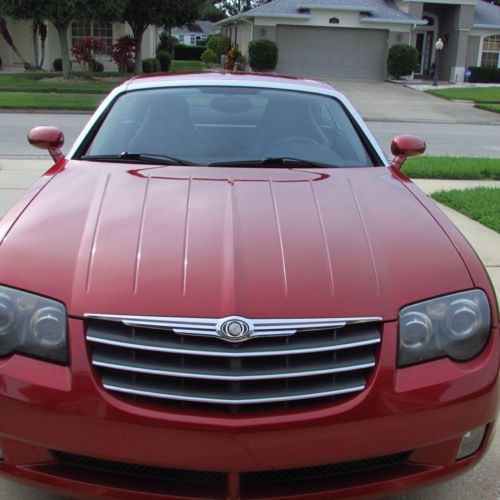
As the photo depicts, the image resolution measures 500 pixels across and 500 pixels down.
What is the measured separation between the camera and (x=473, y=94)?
25.7 metres

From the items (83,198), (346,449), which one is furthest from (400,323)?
(83,198)

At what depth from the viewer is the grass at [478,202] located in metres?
6.57

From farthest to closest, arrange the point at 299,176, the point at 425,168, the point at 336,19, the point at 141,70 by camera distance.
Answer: the point at 336,19 < the point at 141,70 < the point at 425,168 < the point at 299,176

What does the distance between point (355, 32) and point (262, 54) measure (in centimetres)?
553

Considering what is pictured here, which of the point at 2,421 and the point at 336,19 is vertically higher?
the point at 336,19

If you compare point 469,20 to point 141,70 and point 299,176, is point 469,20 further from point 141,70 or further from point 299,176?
point 299,176

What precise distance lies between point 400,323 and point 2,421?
4.15 ft

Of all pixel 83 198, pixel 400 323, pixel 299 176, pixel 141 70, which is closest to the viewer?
pixel 400 323

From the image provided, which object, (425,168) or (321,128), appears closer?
(321,128)

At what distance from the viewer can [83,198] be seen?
2.64 metres

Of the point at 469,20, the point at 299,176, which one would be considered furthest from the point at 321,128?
the point at 469,20

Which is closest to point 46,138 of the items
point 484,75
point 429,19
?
point 484,75

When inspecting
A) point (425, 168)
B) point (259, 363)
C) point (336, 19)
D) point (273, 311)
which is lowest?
point (425, 168)

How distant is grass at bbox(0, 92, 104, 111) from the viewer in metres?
16.7
